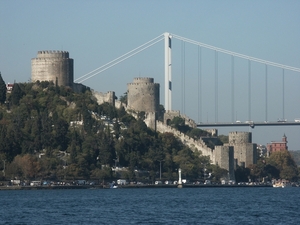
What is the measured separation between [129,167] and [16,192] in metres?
12.7

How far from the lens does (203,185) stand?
72.9m

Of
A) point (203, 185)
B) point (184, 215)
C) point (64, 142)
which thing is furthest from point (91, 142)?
point (184, 215)

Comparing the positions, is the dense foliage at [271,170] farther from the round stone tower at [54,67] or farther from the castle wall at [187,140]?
the round stone tower at [54,67]

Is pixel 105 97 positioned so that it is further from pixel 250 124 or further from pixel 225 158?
pixel 250 124

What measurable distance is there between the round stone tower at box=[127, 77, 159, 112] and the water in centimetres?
2212

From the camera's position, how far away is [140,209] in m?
43.6

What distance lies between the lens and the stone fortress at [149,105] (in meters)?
74.9

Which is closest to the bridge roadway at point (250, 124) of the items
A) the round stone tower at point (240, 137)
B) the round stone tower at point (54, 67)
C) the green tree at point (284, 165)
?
the round stone tower at point (240, 137)

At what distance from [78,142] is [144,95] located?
11044 mm

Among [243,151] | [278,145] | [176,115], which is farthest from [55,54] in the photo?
[278,145]

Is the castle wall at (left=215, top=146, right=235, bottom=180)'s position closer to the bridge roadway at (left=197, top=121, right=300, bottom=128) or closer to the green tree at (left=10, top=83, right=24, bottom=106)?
the bridge roadway at (left=197, top=121, right=300, bottom=128)

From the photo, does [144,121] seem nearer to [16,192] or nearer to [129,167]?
[129,167]

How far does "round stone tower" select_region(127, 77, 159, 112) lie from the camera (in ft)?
258

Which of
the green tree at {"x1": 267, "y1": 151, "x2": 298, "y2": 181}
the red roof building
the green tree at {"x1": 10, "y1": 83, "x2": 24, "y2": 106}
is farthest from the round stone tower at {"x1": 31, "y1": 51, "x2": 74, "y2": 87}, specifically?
the red roof building
